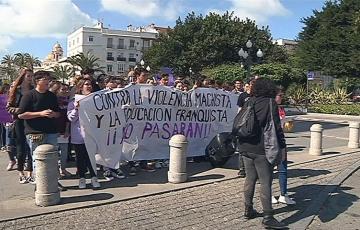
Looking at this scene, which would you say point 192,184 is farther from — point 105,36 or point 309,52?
point 105,36

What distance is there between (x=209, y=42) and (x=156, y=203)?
46.1 m

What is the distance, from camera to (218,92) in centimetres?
1059

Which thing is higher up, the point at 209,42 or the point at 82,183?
the point at 209,42

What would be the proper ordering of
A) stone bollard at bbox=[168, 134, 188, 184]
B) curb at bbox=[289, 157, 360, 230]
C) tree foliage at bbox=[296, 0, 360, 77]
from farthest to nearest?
tree foliage at bbox=[296, 0, 360, 77], stone bollard at bbox=[168, 134, 188, 184], curb at bbox=[289, 157, 360, 230]

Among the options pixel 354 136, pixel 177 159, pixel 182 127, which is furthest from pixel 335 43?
pixel 177 159

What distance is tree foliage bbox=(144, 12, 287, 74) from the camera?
51.5 meters

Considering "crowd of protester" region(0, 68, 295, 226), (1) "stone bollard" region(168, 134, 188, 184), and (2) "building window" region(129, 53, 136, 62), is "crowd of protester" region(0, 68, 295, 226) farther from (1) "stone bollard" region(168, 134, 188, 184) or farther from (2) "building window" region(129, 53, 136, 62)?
(2) "building window" region(129, 53, 136, 62)

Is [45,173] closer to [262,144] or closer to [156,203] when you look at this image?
[156,203]

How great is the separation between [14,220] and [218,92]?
603 cm

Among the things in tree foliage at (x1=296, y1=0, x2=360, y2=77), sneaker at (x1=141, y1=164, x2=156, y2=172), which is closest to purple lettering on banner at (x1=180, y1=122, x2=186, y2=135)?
sneaker at (x1=141, y1=164, x2=156, y2=172)

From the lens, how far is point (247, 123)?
5750mm

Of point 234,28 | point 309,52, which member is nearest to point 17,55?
point 234,28

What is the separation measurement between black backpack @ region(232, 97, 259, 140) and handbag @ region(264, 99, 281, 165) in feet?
0.49

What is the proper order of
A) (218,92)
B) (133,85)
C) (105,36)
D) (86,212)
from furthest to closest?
(105,36)
(218,92)
(133,85)
(86,212)
